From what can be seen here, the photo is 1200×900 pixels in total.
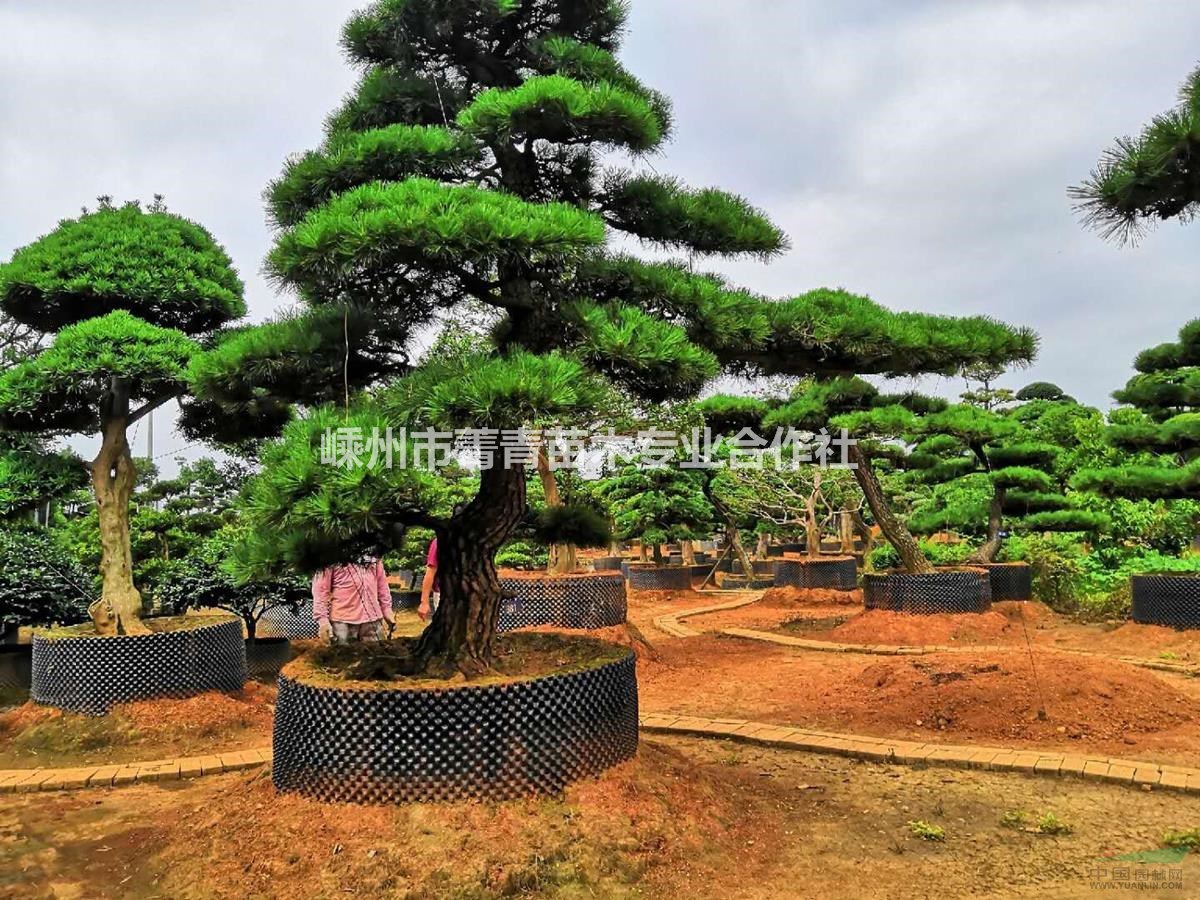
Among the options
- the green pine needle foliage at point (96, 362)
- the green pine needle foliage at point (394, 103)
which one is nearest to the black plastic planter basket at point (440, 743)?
the green pine needle foliage at point (394, 103)

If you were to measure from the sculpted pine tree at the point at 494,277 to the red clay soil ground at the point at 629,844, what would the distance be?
0.96m

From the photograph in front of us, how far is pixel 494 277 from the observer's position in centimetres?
420

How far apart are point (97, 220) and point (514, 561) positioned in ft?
37.1

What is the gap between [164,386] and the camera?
6.18 metres

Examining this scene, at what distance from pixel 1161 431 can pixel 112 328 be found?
8985mm

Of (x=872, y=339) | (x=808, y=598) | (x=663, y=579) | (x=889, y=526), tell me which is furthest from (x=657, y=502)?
(x=872, y=339)

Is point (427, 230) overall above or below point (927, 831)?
above

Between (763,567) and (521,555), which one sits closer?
(521,555)

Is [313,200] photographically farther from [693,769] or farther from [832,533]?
[832,533]

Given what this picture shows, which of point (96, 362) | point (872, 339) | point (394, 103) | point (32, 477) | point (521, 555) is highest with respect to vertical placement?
point (394, 103)

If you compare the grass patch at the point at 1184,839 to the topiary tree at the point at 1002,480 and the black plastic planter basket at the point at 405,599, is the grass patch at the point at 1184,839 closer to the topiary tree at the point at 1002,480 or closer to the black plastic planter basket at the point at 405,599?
the topiary tree at the point at 1002,480

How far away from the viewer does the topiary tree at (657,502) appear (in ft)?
53.1

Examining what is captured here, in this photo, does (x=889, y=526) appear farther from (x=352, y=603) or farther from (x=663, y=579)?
(x=663, y=579)

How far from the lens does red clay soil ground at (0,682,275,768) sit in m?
5.20
